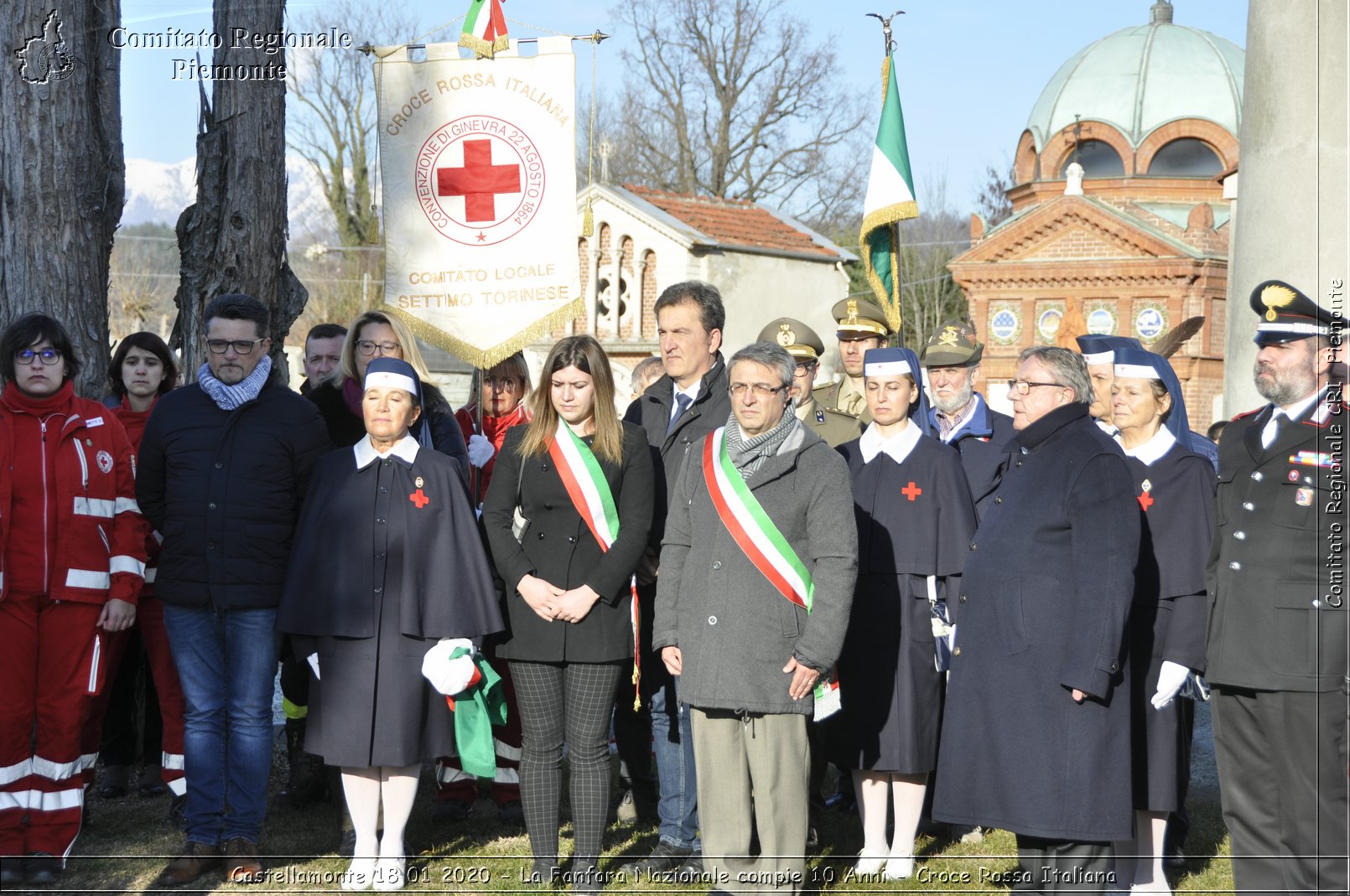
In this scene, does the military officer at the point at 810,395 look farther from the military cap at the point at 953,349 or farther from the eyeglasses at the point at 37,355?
the eyeglasses at the point at 37,355

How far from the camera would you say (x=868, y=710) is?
Result: 5598 millimetres

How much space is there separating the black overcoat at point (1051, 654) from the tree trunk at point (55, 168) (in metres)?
5.05


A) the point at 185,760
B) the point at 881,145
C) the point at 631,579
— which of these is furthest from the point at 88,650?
the point at 881,145

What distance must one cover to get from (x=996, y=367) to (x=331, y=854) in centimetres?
3353

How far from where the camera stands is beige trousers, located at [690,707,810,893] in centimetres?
477

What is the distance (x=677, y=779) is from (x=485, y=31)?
3.67 metres

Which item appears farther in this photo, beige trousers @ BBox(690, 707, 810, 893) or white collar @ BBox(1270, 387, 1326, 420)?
beige trousers @ BBox(690, 707, 810, 893)

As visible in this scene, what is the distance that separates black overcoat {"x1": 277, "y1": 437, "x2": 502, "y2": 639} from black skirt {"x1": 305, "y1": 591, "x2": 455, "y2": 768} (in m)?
0.07

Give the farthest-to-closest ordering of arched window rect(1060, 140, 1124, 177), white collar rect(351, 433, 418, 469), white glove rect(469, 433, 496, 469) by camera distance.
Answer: arched window rect(1060, 140, 1124, 177) < white glove rect(469, 433, 496, 469) < white collar rect(351, 433, 418, 469)

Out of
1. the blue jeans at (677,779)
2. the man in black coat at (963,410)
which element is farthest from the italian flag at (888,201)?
the blue jeans at (677,779)

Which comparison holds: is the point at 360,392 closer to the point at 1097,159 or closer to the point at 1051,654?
the point at 1051,654

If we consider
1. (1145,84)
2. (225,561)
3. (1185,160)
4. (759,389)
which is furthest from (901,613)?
(1145,84)

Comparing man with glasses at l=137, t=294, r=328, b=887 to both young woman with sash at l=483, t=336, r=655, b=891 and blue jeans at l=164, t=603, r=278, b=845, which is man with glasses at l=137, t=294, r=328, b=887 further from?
young woman with sash at l=483, t=336, r=655, b=891

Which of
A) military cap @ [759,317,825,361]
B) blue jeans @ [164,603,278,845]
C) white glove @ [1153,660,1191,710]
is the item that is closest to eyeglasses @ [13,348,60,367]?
blue jeans @ [164,603,278,845]
